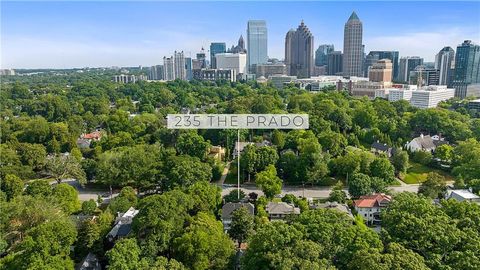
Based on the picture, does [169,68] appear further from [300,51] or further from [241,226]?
[241,226]

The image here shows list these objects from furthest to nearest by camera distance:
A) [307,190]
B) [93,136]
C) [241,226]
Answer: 1. [93,136]
2. [307,190]
3. [241,226]

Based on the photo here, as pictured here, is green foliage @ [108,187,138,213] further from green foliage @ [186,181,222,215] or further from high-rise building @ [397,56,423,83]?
high-rise building @ [397,56,423,83]

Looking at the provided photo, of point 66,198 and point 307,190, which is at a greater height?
point 66,198

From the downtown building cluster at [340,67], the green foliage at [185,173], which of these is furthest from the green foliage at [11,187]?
the downtown building cluster at [340,67]

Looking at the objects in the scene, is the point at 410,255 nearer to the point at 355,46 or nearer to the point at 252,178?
the point at 252,178

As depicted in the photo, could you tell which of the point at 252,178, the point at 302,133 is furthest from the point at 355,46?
the point at 252,178

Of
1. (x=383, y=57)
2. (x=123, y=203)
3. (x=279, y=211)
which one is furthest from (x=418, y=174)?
(x=383, y=57)
